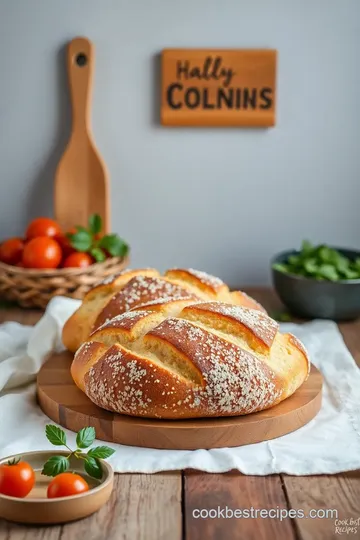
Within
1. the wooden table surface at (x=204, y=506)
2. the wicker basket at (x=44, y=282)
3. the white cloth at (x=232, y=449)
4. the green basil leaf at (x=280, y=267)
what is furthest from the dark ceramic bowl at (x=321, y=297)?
the wooden table surface at (x=204, y=506)

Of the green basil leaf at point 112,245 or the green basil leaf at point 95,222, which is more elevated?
the green basil leaf at point 95,222

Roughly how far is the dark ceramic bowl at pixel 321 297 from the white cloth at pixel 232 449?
0.69 feet

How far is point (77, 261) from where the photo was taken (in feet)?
7.34

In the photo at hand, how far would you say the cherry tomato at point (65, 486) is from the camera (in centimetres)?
116

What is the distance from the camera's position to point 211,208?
2.56 m

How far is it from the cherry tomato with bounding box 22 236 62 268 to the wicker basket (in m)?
0.02

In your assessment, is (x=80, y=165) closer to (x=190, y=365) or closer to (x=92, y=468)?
(x=190, y=365)

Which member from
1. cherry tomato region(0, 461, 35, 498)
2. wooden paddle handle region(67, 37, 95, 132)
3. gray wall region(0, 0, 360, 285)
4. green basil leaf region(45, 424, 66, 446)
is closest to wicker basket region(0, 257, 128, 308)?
gray wall region(0, 0, 360, 285)

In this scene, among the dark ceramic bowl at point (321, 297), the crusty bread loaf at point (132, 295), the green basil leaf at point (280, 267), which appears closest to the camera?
the crusty bread loaf at point (132, 295)

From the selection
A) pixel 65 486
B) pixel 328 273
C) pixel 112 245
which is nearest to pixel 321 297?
pixel 328 273

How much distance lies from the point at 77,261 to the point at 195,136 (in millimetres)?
547

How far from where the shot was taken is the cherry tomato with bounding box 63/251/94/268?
7.34 ft

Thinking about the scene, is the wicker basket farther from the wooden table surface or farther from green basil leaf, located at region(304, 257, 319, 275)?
the wooden table surface

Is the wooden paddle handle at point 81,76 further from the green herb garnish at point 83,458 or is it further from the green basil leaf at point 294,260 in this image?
the green herb garnish at point 83,458
